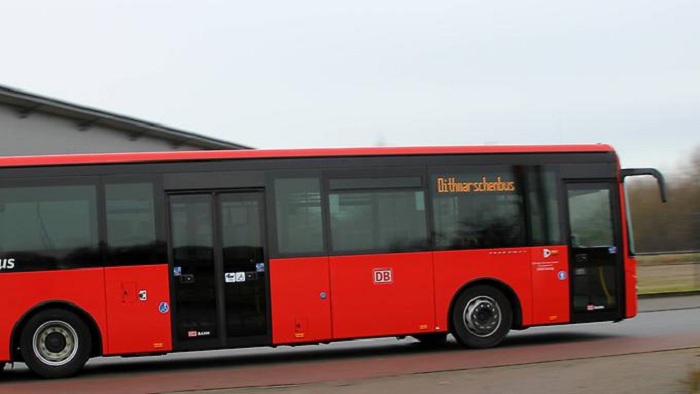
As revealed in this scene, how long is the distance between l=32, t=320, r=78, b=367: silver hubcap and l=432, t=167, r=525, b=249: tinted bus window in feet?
17.7

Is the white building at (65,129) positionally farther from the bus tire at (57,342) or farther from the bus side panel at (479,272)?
the bus side panel at (479,272)

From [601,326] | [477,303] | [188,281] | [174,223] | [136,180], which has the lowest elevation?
[601,326]

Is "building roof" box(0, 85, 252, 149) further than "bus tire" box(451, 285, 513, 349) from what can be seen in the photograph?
Yes

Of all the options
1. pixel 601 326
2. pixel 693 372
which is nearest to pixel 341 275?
pixel 693 372

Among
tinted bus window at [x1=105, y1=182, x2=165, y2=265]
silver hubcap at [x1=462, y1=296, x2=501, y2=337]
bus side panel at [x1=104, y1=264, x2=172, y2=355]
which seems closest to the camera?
bus side panel at [x1=104, y1=264, x2=172, y2=355]

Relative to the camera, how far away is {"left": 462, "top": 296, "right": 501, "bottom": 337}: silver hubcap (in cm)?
1078

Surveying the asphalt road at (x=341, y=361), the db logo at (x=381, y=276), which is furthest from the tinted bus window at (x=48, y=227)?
the db logo at (x=381, y=276)

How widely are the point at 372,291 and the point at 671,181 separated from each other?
105ft

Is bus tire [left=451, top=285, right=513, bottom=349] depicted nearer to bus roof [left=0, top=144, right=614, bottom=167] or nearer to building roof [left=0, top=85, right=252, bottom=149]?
bus roof [left=0, top=144, right=614, bottom=167]

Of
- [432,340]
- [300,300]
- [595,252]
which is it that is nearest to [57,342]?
[300,300]

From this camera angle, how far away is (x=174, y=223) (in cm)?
988

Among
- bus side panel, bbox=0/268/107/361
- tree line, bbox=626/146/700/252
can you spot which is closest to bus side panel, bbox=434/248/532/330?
bus side panel, bbox=0/268/107/361

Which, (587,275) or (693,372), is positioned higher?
(587,275)

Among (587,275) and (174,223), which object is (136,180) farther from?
(587,275)
